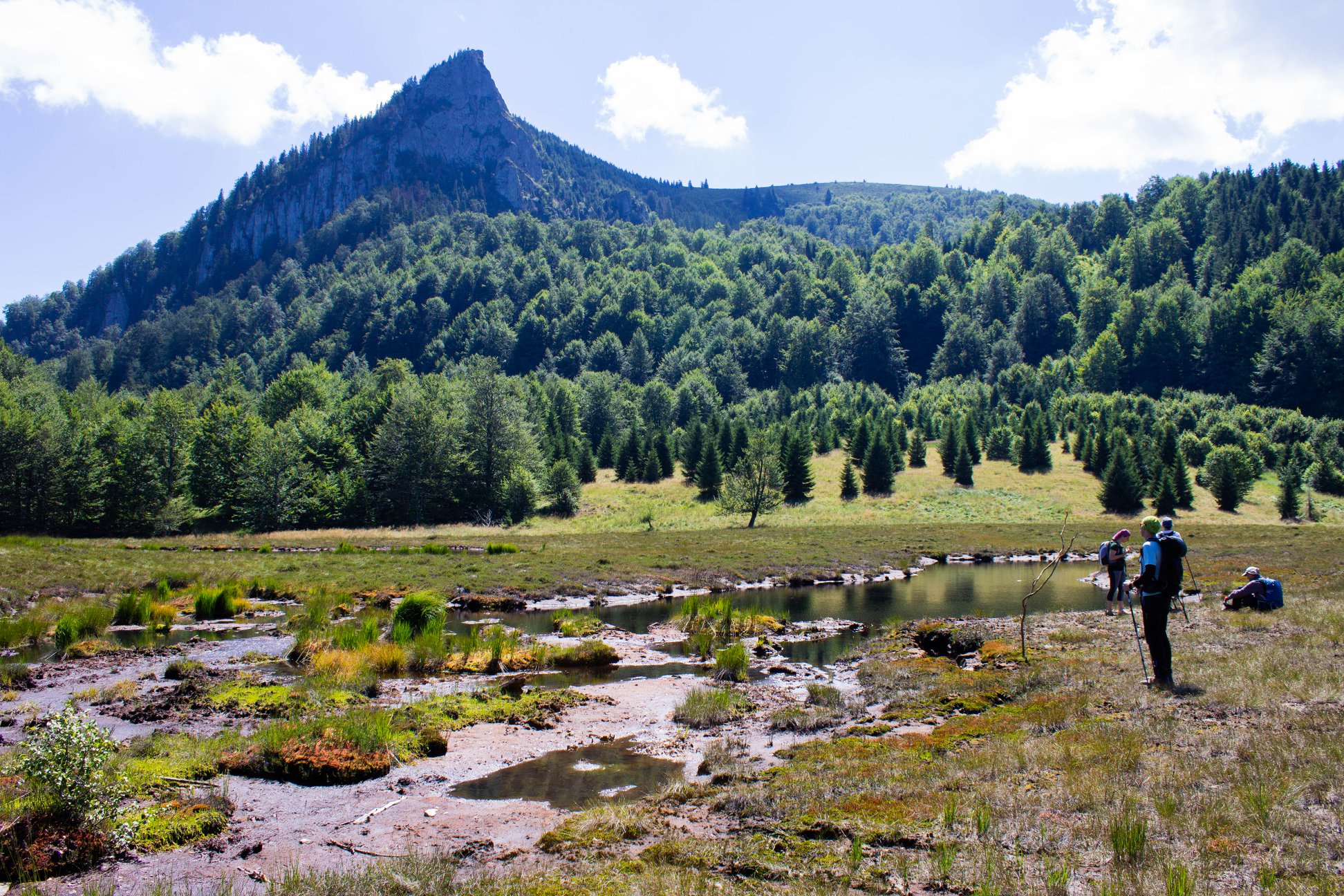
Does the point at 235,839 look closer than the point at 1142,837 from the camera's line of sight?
No

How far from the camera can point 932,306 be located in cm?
19362

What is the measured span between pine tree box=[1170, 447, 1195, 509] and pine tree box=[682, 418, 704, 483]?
5003cm

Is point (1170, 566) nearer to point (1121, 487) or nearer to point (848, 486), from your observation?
point (848, 486)

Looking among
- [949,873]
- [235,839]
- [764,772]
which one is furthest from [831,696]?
[235,839]

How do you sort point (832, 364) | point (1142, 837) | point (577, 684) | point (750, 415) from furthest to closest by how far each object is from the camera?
point (832, 364)
point (750, 415)
point (577, 684)
point (1142, 837)

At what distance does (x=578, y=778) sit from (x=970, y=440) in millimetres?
92271

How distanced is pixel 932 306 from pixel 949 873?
202588 mm

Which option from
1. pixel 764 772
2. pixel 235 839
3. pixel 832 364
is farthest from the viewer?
pixel 832 364

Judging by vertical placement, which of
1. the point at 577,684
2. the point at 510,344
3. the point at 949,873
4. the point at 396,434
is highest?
the point at 510,344

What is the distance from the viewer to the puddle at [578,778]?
10.1 m

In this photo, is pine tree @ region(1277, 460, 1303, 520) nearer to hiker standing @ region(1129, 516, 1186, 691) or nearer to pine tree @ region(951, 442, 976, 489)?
pine tree @ region(951, 442, 976, 489)

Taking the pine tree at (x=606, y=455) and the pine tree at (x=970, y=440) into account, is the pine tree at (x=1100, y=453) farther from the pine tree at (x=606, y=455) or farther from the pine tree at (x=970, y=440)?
the pine tree at (x=606, y=455)

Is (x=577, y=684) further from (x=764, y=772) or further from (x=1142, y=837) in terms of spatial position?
(x=1142, y=837)

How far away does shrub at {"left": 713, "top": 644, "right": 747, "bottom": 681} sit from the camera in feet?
56.9
